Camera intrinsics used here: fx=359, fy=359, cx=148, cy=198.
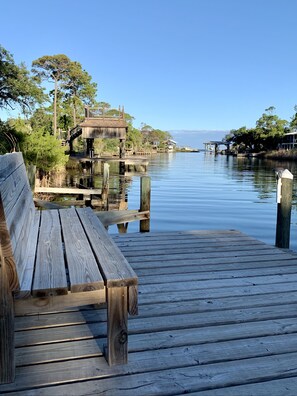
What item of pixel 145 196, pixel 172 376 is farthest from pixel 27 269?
pixel 145 196

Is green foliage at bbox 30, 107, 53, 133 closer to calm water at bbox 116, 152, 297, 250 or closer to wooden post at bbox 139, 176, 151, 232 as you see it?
calm water at bbox 116, 152, 297, 250

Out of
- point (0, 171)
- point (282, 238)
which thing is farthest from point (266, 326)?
point (282, 238)

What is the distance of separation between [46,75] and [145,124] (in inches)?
2324

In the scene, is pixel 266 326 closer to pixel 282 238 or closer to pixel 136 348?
pixel 136 348

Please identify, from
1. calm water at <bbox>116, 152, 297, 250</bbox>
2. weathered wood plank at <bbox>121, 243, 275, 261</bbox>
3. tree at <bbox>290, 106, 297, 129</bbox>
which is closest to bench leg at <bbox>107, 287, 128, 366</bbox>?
weathered wood plank at <bbox>121, 243, 275, 261</bbox>

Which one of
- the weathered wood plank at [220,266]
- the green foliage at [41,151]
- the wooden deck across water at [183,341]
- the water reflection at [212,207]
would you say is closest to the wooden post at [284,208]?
the weathered wood plank at [220,266]

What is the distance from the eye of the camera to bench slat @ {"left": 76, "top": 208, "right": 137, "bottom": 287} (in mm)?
1841

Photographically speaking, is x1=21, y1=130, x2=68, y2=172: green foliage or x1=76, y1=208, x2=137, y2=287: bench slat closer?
x1=76, y1=208, x2=137, y2=287: bench slat

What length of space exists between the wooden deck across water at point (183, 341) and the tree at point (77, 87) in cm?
Result: 4237

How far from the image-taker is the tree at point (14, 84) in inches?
900

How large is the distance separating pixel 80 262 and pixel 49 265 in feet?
0.57

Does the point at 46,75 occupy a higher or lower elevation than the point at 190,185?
higher

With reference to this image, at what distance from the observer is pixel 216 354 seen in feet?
6.89

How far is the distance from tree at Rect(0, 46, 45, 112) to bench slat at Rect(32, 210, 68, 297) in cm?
2251
